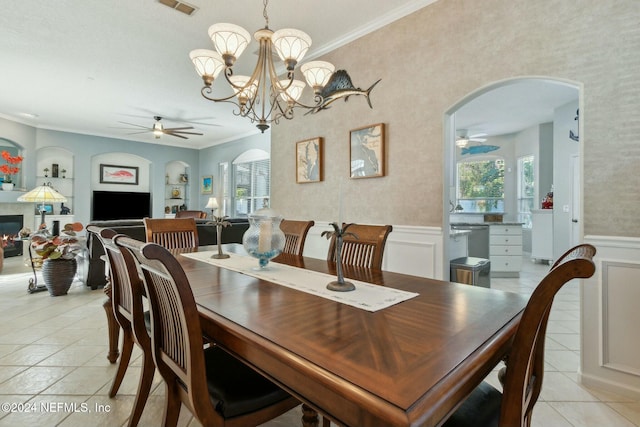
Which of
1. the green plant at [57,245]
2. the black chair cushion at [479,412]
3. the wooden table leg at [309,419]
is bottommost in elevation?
the wooden table leg at [309,419]

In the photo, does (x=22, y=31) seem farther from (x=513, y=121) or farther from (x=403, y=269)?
(x=513, y=121)

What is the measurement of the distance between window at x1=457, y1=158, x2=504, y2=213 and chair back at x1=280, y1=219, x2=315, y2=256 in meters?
6.64

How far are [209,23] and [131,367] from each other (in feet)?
10.1

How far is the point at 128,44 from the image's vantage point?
3.50 m

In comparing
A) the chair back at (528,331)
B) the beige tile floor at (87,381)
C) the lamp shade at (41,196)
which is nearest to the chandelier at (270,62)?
the chair back at (528,331)

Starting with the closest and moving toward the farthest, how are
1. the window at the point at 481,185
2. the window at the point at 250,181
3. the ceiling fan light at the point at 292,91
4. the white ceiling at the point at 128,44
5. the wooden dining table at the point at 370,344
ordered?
1. the wooden dining table at the point at 370,344
2. the ceiling fan light at the point at 292,91
3. the white ceiling at the point at 128,44
4. the window at the point at 481,185
5. the window at the point at 250,181

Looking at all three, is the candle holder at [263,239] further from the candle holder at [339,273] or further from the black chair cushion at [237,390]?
the black chair cushion at [237,390]

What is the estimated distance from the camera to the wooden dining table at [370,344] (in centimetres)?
60

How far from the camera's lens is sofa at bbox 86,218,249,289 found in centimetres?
370

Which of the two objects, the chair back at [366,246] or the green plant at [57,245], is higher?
the chair back at [366,246]

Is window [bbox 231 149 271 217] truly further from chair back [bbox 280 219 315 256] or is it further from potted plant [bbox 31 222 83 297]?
chair back [bbox 280 219 315 256]

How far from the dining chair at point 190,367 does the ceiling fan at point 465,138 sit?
6594 mm

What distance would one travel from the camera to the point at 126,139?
26.0ft

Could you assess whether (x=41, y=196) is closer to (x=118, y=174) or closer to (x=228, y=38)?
(x=228, y=38)
